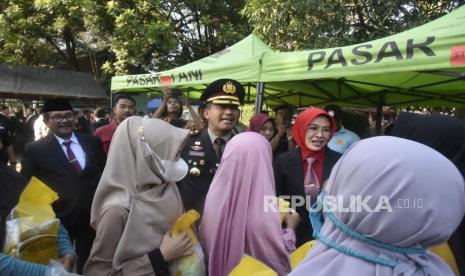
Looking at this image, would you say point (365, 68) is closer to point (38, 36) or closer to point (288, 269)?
point (288, 269)

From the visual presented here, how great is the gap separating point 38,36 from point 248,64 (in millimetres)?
12392

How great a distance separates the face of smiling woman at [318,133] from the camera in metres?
2.73

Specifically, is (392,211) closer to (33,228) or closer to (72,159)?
(33,228)

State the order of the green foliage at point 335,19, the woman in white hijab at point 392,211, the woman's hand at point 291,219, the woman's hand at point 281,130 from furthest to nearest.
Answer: the green foliage at point 335,19 → the woman's hand at point 281,130 → the woman's hand at point 291,219 → the woman in white hijab at point 392,211

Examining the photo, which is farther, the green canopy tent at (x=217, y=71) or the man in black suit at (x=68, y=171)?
the green canopy tent at (x=217, y=71)

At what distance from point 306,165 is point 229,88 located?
0.81 meters

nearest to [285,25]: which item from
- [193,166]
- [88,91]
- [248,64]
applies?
[248,64]

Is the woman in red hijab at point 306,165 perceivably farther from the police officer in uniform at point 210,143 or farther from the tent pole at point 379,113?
the tent pole at point 379,113

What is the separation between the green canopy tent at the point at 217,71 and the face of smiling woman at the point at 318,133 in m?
1.40

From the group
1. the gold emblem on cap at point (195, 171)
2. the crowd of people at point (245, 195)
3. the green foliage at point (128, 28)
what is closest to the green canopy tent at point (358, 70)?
the crowd of people at point (245, 195)

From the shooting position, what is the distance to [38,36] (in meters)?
14.0

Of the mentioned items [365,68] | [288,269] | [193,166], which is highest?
[365,68]

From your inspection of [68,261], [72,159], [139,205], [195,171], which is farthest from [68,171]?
[139,205]

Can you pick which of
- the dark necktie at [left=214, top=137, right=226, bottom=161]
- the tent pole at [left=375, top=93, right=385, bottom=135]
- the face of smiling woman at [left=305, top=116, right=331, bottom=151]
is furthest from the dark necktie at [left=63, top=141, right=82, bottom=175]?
the tent pole at [left=375, top=93, right=385, bottom=135]
